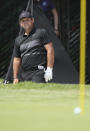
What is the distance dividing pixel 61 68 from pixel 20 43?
3.10 feet

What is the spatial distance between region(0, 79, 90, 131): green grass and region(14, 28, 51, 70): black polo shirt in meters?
0.67

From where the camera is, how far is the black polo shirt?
10.4 metres

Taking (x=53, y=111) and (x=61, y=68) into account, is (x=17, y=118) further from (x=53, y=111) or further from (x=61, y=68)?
(x=61, y=68)

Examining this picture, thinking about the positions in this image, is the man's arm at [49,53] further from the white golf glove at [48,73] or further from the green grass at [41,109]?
the green grass at [41,109]

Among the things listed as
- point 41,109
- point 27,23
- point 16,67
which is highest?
point 27,23

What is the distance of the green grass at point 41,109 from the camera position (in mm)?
5605

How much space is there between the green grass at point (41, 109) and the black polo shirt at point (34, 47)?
0.67 meters

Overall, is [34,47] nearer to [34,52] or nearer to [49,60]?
[34,52]

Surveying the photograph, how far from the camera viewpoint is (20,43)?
34.3 feet

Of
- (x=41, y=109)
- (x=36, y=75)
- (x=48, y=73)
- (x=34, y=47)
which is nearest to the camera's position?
(x=41, y=109)

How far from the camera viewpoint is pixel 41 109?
6738 millimetres

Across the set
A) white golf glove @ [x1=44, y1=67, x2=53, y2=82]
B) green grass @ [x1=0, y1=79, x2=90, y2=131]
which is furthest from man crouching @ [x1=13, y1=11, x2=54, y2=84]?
green grass @ [x1=0, y1=79, x2=90, y2=131]

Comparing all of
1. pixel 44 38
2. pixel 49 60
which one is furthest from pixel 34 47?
pixel 49 60

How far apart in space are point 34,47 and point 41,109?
12.4 ft
